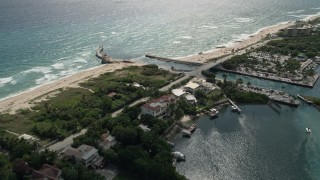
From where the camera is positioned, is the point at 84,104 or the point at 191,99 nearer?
the point at 84,104

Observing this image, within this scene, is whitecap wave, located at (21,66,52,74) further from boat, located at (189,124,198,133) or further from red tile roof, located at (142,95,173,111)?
boat, located at (189,124,198,133)

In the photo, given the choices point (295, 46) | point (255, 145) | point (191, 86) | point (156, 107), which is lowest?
point (255, 145)

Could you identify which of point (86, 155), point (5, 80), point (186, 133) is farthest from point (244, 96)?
point (5, 80)

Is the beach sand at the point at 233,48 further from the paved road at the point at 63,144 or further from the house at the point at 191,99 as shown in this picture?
the paved road at the point at 63,144

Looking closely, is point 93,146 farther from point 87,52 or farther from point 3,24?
point 3,24

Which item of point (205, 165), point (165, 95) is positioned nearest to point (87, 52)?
point (165, 95)

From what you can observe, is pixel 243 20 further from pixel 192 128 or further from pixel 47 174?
pixel 47 174

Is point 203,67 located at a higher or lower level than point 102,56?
lower
